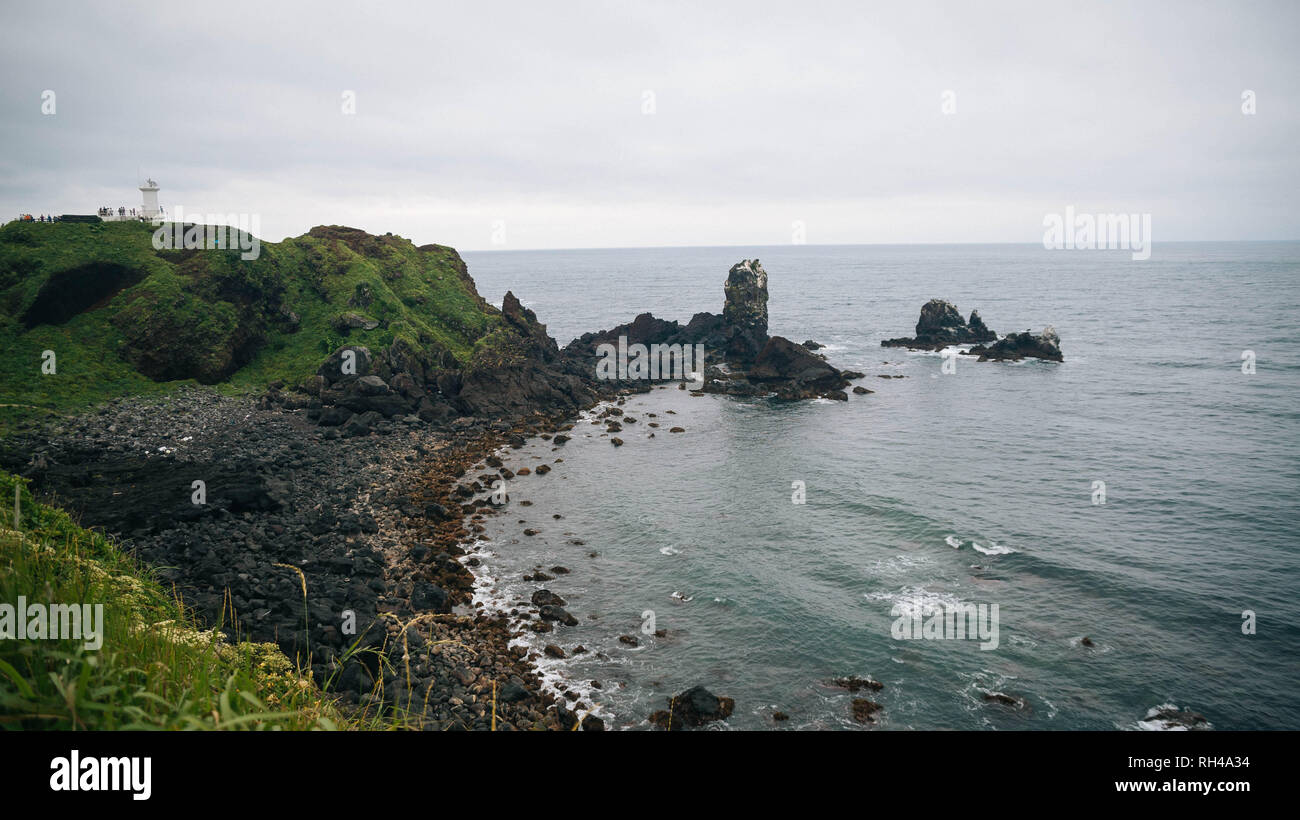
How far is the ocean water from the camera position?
67.5 feet

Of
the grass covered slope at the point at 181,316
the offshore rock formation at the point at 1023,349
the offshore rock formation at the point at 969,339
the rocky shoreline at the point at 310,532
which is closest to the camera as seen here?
the rocky shoreline at the point at 310,532

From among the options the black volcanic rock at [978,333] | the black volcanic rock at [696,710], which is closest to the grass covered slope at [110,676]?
the black volcanic rock at [696,710]

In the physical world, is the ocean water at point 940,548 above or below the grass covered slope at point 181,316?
below

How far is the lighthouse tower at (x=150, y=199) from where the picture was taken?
57188mm

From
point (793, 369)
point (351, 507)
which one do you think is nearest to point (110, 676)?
point (351, 507)

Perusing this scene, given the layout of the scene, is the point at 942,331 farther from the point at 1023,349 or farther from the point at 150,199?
the point at 150,199

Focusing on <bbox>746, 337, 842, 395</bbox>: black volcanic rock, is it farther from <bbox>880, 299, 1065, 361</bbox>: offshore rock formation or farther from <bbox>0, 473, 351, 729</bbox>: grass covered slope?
<bbox>0, 473, 351, 729</bbox>: grass covered slope

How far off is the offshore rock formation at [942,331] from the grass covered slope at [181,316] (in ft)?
178

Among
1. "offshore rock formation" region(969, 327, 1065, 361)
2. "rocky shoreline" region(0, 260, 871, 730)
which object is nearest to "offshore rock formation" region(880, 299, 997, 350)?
"offshore rock formation" region(969, 327, 1065, 361)

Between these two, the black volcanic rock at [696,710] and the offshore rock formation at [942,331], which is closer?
the black volcanic rock at [696,710]

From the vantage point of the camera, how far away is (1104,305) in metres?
126

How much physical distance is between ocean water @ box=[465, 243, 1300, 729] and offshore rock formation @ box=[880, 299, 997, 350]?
63.1ft

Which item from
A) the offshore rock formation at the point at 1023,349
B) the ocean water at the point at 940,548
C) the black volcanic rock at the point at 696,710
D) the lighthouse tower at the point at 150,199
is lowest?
the black volcanic rock at the point at 696,710

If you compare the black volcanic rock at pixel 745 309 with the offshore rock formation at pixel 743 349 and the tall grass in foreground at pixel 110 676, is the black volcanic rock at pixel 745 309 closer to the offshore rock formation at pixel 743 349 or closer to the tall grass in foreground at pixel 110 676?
the offshore rock formation at pixel 743 349
